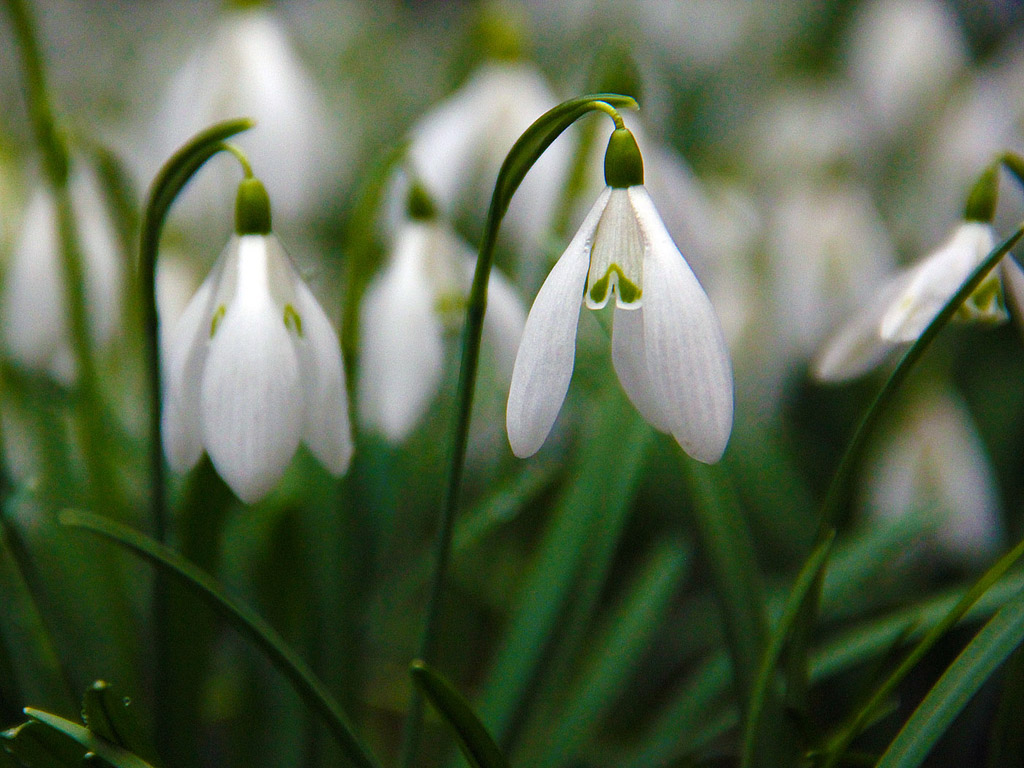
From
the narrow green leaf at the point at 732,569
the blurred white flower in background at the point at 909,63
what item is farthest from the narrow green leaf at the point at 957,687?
the blurred white flower in background at the point at 909,63

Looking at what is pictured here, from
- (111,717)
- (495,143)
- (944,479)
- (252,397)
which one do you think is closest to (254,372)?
(252,397)

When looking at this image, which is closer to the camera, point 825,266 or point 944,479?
point 944,479

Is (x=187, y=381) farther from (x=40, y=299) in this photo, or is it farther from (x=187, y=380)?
(x=40, y=299)

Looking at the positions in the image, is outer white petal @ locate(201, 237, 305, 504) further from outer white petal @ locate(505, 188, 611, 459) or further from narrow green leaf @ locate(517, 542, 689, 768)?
narrow green leaf @ locate(517, 542, 689, 768)

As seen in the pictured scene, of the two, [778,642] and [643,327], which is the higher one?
[643,327]

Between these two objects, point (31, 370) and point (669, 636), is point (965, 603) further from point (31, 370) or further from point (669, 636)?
point (31, 370)

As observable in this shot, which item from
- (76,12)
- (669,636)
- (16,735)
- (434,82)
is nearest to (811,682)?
(669,636)

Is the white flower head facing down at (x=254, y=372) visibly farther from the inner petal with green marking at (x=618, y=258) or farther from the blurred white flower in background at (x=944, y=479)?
the blurred white flower in background at (x=944, y=479)
